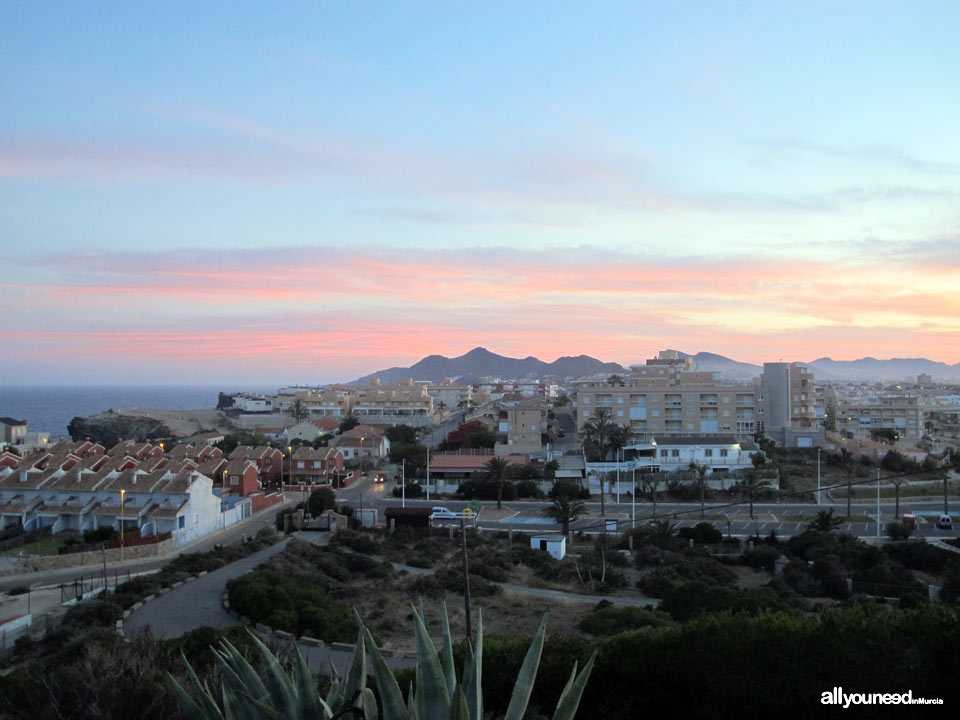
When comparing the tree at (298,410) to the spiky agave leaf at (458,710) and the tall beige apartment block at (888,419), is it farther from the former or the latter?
the spiky agave leaf at (458,710)

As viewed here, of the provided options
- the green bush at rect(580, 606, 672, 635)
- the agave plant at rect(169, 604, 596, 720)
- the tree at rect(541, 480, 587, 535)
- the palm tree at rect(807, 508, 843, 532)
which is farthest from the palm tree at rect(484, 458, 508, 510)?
the agave plant at rect(169, 604, 596, 720)

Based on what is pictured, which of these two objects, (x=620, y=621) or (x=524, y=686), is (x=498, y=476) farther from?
(x=524, y=686)

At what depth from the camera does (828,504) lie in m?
34.7

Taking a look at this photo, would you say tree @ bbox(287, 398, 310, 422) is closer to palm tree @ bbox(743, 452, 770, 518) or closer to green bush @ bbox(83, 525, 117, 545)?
green bush @ bbox(83, 525, 117, 545)

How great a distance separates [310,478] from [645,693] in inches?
1418

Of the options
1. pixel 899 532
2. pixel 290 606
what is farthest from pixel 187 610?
pixel 899 532

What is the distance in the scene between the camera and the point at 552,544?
24500 mm

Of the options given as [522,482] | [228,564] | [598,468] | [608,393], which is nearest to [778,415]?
[608,393]

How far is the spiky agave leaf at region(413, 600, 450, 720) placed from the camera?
399cm

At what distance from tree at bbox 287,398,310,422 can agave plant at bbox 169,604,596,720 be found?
74.2 m

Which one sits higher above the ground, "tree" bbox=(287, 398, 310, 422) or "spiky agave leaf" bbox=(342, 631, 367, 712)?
"spiky agave leaf" bbox=(342, 631, 367, 712)

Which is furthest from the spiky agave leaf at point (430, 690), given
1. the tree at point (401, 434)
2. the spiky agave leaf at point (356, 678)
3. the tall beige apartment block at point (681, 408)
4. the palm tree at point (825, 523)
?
the tree at point (401, 434)

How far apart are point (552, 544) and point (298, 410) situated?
60883 millimetres

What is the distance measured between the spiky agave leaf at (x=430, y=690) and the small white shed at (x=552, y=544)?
20.5 meters
